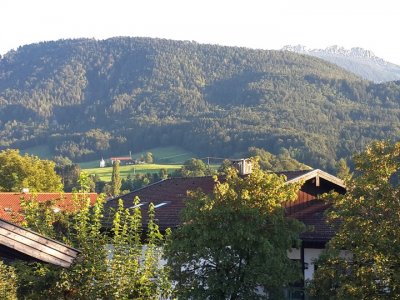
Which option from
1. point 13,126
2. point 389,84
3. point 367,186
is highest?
point 367,186

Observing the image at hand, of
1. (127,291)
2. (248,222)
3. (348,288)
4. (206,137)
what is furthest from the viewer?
(206,137)

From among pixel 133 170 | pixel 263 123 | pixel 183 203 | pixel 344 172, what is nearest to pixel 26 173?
pixel 344 172

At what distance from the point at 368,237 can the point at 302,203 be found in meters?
11.3

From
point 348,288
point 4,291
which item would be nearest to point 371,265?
point 348,288

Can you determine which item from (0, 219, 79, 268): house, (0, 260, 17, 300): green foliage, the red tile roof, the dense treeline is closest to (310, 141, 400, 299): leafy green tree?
the red tile roof

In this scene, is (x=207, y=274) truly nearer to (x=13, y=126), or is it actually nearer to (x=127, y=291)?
(x=127, y=291)

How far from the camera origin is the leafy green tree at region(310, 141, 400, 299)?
11898mm

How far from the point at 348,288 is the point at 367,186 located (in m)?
1.89

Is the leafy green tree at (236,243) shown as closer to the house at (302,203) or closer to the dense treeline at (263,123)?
the house at (302,203)

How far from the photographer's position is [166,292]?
10.5 metres

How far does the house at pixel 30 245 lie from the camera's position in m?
6.62

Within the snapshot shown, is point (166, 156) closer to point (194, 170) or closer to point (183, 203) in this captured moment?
point (194, 170)

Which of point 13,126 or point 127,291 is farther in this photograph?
point 13,126

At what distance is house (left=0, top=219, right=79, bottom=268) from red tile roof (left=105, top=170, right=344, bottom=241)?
11419 mm
